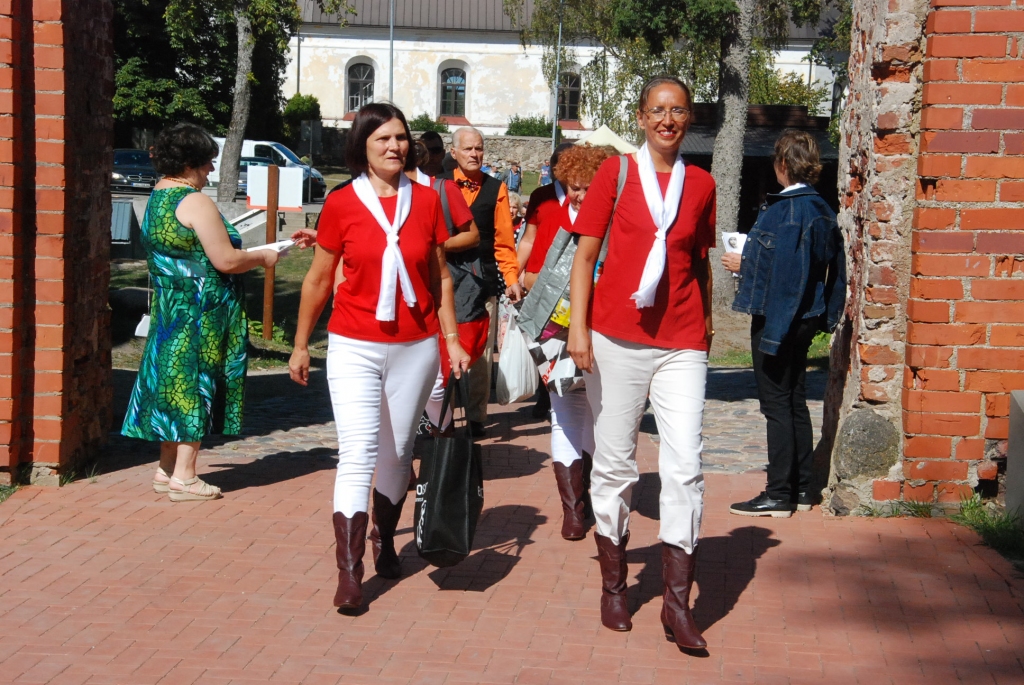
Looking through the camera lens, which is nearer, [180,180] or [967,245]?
[967,245]

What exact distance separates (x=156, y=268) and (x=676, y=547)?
325 cm

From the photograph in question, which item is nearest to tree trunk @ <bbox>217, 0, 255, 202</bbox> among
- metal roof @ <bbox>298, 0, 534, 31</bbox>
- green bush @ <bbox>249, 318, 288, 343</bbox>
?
A: green bush @ <bbox>249, 318, 288, 343</bbox>

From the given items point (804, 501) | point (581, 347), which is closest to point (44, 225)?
point (581, 347)

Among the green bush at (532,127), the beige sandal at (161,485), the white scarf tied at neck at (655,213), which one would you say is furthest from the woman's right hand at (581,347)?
the green bush at (532,127)

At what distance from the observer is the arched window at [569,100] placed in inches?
2237

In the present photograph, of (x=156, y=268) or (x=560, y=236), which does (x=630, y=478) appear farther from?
(x=156, y=268)

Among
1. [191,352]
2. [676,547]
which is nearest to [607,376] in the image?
[676,547]

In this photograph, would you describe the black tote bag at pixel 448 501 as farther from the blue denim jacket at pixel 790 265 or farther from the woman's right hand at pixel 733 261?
the woman's right hand at pixel 733 261

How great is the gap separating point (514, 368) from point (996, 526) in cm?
314

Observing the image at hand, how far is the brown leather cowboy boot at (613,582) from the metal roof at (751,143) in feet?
71.2

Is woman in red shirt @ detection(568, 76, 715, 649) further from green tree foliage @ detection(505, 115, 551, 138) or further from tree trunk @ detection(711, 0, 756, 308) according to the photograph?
green tree foliage @ detection(505, 115, 551, 138)

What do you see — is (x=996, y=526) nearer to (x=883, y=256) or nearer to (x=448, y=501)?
(x=883, y=256)

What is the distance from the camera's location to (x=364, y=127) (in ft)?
15.3

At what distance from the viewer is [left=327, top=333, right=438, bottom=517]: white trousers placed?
4574mm
